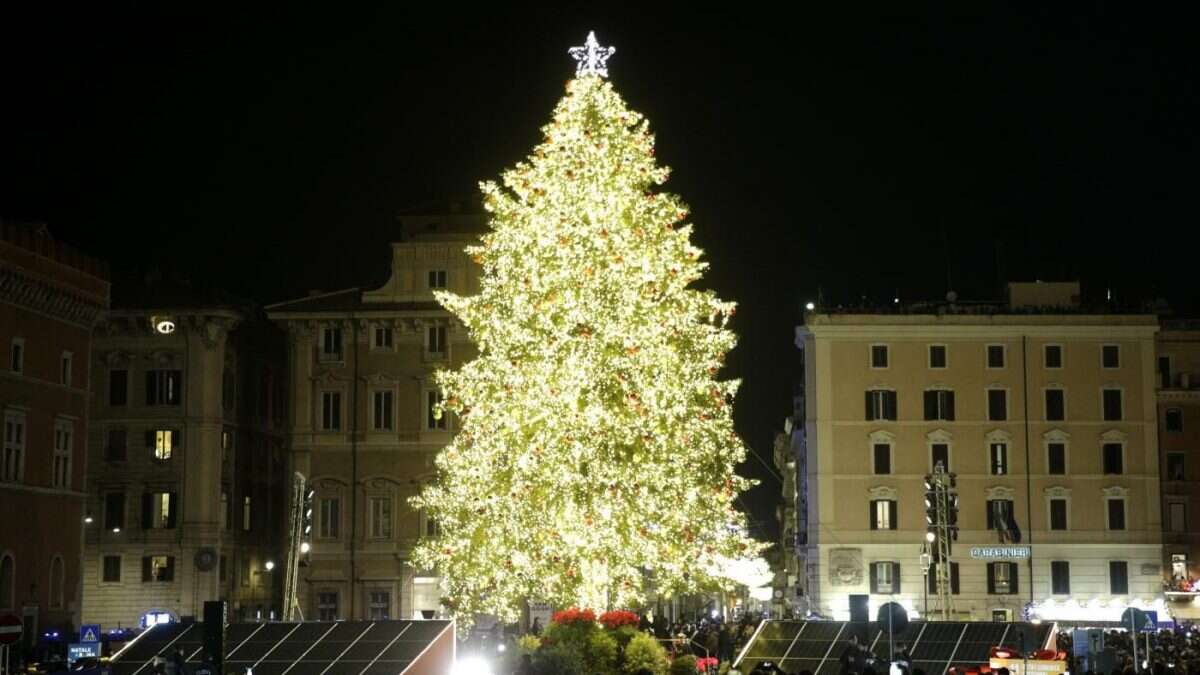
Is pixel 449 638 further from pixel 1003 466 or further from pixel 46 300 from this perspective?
pixel 1003 466

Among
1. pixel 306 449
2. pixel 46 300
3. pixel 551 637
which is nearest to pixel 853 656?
pixel 551 637

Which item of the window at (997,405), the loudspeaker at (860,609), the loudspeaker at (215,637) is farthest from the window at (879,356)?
the loudspeaker at (215,637)

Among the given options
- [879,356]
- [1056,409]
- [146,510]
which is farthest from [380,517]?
[1056,409]

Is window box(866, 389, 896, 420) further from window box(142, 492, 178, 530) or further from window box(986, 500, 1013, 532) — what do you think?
window box(142, 492, 178, 530)

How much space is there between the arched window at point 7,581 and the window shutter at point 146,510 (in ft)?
52.1

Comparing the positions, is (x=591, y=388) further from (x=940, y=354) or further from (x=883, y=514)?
(x=940, y=354)

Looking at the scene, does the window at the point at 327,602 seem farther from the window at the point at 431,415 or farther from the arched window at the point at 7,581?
the arched window at the point at 7,581

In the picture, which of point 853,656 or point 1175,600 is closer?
point 853,656

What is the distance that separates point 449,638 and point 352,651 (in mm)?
1555

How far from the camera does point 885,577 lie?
74875mm

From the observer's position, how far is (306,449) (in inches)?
2859

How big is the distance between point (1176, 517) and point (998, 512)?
32.1 ft

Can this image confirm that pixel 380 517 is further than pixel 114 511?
No

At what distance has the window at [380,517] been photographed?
72188 mm
